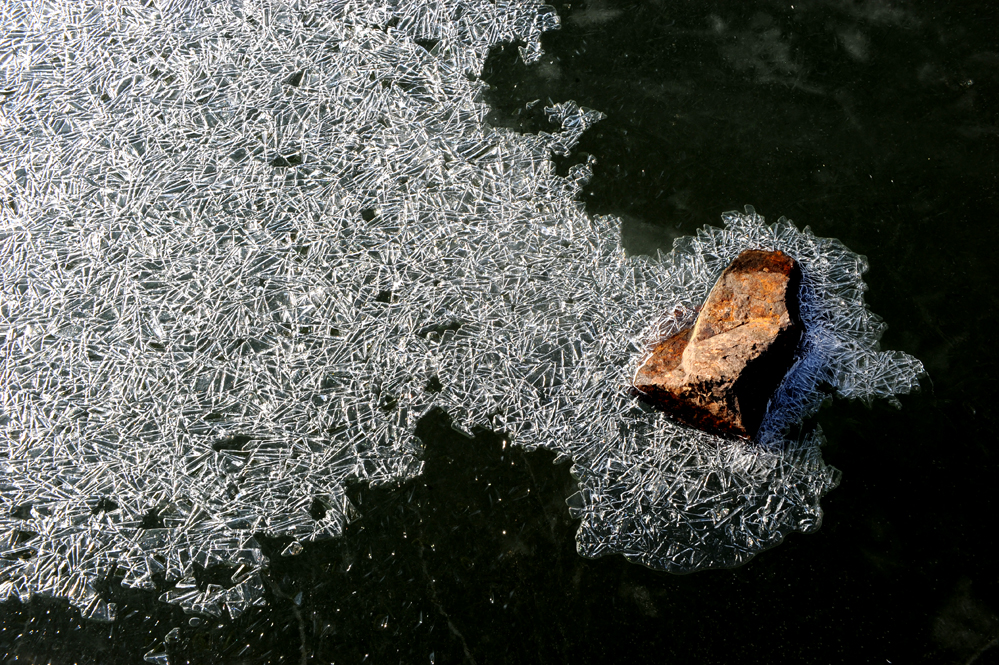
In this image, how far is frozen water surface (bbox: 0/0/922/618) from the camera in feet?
3.78

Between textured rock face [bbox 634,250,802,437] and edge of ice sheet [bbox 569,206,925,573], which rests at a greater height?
textured rock face [bbox 634,250,802,437]

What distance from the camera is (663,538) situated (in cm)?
113

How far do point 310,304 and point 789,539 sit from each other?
85cm

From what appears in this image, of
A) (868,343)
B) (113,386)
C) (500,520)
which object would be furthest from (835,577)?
(113,386)

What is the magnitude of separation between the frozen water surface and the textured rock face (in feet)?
0.19

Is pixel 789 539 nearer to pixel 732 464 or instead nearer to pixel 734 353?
pixel 732 464

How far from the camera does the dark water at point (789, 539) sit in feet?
3.61

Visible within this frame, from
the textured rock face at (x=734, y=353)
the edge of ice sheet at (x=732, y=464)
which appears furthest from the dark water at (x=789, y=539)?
the textured rock face at (x=734, y=353)

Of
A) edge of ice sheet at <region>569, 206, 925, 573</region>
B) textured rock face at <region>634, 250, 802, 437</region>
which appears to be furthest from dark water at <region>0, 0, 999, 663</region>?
textured rock face at <region>634, 250, 802, 437</region>

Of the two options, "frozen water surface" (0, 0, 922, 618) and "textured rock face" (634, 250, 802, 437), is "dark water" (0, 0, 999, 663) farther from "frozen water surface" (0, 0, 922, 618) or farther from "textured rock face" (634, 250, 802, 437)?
"textured rock face" (634, 250, 802, 437)

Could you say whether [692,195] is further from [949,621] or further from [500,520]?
[949,621]

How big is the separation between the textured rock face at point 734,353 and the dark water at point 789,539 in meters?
0.16

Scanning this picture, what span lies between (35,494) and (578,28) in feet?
4.05

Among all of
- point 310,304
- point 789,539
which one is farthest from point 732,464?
point 310,304
